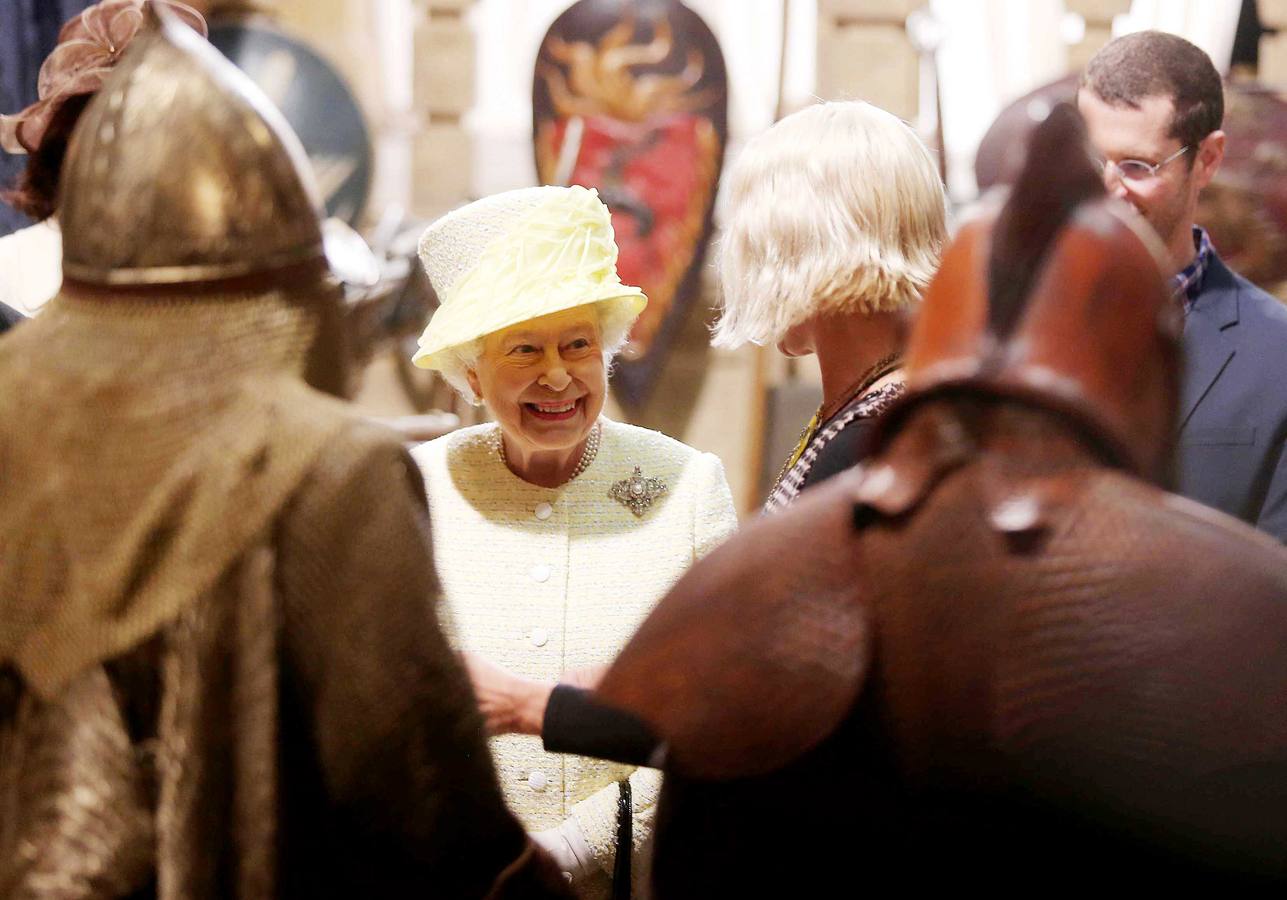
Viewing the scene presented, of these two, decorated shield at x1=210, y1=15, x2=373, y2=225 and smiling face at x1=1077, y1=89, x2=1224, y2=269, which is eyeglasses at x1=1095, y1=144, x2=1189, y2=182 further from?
decorated shield at x1=210, y1=15, x2=373, y2=225

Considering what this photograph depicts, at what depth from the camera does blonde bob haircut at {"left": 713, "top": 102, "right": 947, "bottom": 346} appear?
152 cm

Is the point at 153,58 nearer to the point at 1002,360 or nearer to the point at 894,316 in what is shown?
the point at 1002,360

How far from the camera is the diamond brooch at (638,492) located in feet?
6.03

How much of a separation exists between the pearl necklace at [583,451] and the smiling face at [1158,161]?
0.86 meters

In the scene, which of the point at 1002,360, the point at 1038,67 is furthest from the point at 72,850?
the point at 1038,67

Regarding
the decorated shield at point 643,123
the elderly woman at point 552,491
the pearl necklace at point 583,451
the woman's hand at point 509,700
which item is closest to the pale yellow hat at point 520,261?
the elderly woman at point 552,491

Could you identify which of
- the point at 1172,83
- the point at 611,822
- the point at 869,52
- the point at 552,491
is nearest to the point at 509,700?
the point at 611,822

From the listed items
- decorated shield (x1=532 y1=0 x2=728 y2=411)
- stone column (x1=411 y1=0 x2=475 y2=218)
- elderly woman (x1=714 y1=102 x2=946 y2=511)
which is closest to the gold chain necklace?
elderly woman (x1=714 y1=102 x2=946 y2=511)

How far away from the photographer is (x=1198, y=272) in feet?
6.71

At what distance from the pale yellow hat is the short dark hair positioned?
871 millimetres

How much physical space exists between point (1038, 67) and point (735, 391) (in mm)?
1493

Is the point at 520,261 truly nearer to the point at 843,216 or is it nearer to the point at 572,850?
the point at 843,216

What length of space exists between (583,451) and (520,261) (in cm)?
31

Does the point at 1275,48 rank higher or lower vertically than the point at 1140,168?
lower
